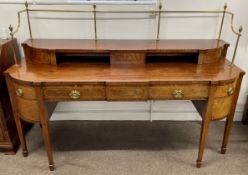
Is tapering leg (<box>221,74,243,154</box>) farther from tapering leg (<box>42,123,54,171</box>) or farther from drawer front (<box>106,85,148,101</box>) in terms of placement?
tapering leg (<box>42,123,54,171</box>)

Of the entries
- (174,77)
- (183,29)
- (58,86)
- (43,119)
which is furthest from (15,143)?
(183,29)

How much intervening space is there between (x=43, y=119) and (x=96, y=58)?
24.6 inches

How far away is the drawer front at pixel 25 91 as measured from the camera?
1.48m

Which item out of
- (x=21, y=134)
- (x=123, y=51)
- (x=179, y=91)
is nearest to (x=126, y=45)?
(x=123, y=51)

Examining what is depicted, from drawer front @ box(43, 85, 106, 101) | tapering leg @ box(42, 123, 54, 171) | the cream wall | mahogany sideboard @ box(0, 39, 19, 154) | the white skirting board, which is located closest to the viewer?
drawer front @ box(43, 85, 106, 101)

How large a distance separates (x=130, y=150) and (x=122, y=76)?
0.76 metres

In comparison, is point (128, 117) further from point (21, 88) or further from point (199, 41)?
point (21, 88)

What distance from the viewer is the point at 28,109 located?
1566 mm

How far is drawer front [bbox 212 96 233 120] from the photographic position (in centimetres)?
157

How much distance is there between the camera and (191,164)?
5.93ft

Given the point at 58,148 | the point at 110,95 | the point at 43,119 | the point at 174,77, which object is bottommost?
the point at 58,148

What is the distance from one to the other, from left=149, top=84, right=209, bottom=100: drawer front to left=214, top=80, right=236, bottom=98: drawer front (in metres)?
0.08

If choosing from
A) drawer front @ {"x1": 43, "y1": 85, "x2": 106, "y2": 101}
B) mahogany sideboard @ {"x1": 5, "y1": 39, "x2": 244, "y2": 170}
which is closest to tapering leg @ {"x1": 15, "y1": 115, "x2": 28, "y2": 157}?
mahogany sideboard @ {"x1": 5, "y1": 39, "x2": 244, "y2": 170}

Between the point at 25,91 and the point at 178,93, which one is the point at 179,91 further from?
the point at 25,91
